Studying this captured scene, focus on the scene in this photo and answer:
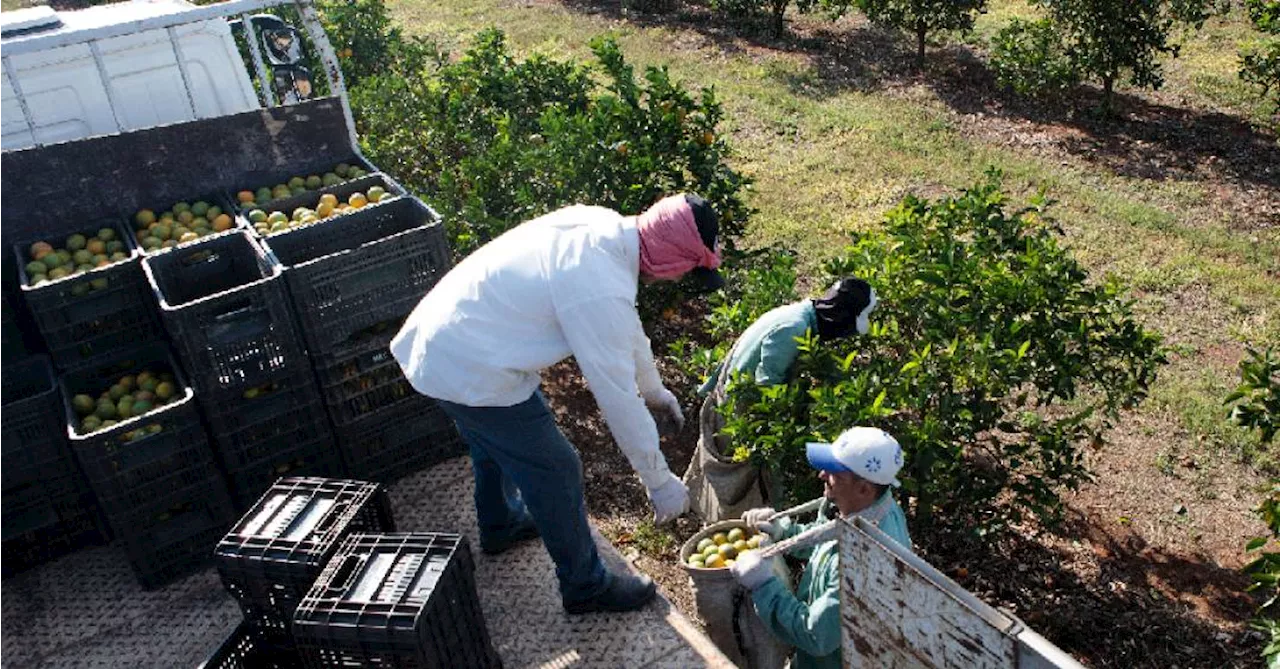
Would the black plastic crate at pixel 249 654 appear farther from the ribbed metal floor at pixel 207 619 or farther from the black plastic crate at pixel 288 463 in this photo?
the black plastic crate at pixel 288 463

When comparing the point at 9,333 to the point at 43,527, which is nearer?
the point at 43,527

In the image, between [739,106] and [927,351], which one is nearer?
[927,351]

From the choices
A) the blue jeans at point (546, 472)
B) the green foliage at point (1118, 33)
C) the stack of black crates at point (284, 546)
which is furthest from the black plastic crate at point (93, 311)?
the green foliage at point (1118, 33)

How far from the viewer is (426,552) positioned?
12.8 ft

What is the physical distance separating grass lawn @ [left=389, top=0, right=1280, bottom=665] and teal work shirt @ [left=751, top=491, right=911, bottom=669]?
228cm

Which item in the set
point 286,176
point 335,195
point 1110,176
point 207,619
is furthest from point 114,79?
point 1110,176

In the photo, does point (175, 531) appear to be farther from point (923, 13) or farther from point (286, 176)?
point (923, 13)

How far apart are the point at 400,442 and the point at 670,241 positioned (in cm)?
242

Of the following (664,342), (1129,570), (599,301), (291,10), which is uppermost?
(291,10)

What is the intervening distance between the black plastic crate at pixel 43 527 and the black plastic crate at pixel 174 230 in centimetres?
128

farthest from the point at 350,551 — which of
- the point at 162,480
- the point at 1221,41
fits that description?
the point at 1221,41

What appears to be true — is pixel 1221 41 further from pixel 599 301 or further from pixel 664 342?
pixel 599 301

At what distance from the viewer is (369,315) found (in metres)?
5.13

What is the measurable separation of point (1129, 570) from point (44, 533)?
546cm
